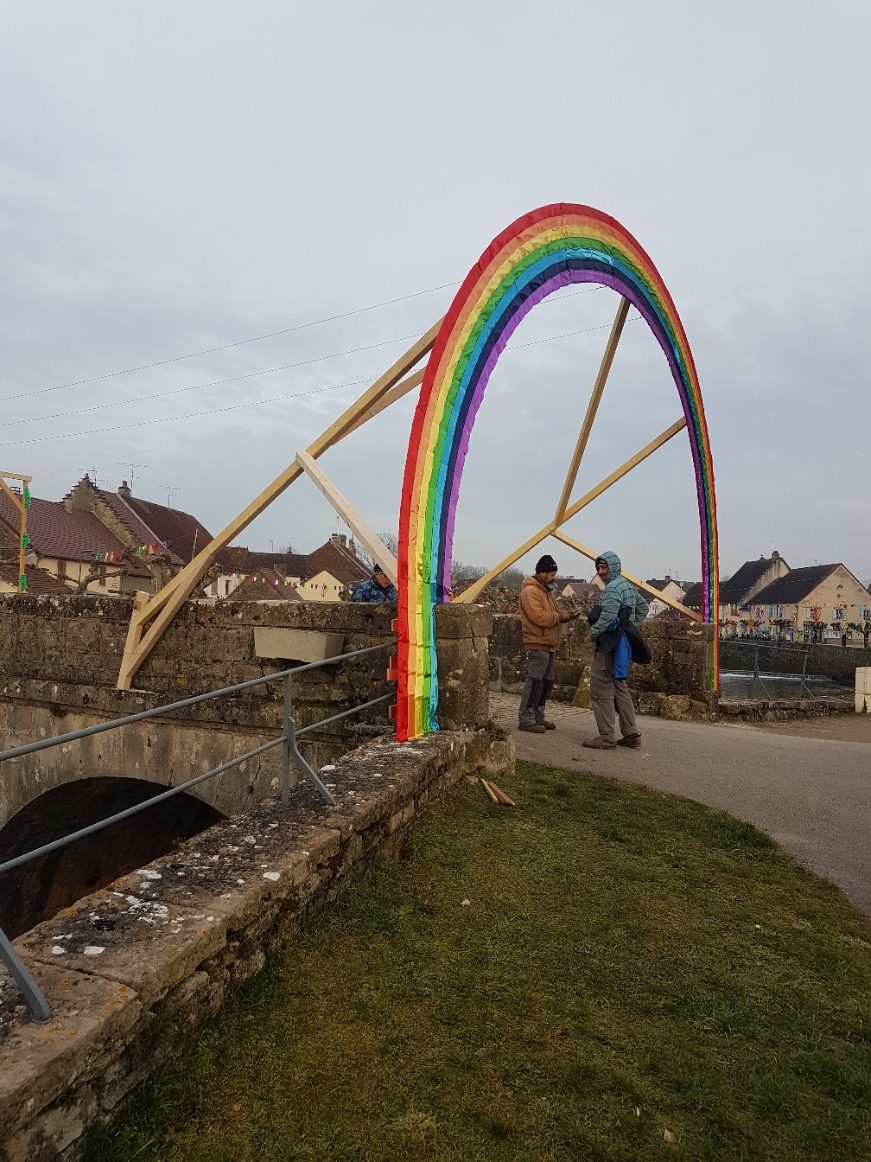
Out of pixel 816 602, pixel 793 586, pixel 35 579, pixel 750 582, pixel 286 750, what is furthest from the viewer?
pixel 750 582

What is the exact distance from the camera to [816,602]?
151 feet

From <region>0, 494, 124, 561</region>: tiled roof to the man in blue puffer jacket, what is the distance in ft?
91.9

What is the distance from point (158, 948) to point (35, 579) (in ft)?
79.9

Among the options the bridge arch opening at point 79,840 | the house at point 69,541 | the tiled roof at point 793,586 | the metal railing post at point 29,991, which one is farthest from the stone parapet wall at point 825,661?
the metal railing post at point 29,991

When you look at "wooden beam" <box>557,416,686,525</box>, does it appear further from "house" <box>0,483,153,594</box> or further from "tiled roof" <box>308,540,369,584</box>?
"tiled roof" <box>308,540,369,584</box>

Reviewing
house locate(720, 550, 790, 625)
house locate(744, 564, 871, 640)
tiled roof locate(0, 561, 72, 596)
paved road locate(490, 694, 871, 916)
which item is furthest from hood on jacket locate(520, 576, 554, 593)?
house locate(720, 550, 790, 625)

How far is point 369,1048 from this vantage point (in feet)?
7.20

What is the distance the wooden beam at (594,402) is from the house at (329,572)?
4044 centimetres

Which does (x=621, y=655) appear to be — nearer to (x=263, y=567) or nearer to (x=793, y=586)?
(x=263, y=567)

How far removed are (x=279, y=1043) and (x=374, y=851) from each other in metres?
1.31

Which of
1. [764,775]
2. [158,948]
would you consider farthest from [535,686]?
[158,948]

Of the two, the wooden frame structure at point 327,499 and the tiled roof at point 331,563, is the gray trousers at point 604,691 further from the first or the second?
the tiled roof at point 331,563

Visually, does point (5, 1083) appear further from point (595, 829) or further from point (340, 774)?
point (595, 829)

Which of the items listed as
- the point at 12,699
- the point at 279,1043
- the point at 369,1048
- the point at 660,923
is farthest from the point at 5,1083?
A: the point at 12,699
